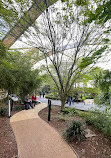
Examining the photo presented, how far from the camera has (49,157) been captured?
193cm

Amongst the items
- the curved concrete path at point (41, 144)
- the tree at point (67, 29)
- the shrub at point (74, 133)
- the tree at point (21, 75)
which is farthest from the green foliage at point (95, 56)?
the tree at point (21, 75)

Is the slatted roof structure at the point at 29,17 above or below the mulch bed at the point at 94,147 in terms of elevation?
above

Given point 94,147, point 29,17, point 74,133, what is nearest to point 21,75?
point 29,17

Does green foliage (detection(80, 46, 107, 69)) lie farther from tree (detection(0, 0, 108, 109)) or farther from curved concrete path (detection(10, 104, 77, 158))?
curved concrete path (detection(10, 104, 77, 158))

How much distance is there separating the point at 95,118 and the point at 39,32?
431 cm

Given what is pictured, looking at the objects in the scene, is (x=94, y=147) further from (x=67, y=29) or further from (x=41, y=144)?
(x=67, y=29)

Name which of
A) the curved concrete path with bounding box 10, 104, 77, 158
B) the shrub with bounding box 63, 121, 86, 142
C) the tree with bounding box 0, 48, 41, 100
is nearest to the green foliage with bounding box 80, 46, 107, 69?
the shrub with bounding box 63, 121, 86, 142

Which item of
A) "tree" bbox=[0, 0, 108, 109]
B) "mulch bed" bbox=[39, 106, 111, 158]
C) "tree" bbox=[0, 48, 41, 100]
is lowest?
"mulch bed" bbox=[39, 106, 111, 158]

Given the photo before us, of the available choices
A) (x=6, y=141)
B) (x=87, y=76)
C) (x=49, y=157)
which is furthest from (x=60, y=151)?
(x=87, y=76)

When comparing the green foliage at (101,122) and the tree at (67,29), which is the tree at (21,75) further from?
the green foliage at (101,122)

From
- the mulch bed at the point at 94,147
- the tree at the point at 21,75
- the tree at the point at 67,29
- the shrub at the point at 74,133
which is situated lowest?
the mulch bed at the point at 94,147

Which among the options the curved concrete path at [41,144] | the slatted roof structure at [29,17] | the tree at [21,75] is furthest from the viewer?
the tree at [21,75]

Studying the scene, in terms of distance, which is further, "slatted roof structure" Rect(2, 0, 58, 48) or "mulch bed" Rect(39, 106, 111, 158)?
"slatted roof structure" Rect(2, 0, 58, 48)

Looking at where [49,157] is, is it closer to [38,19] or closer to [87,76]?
[87,76]
